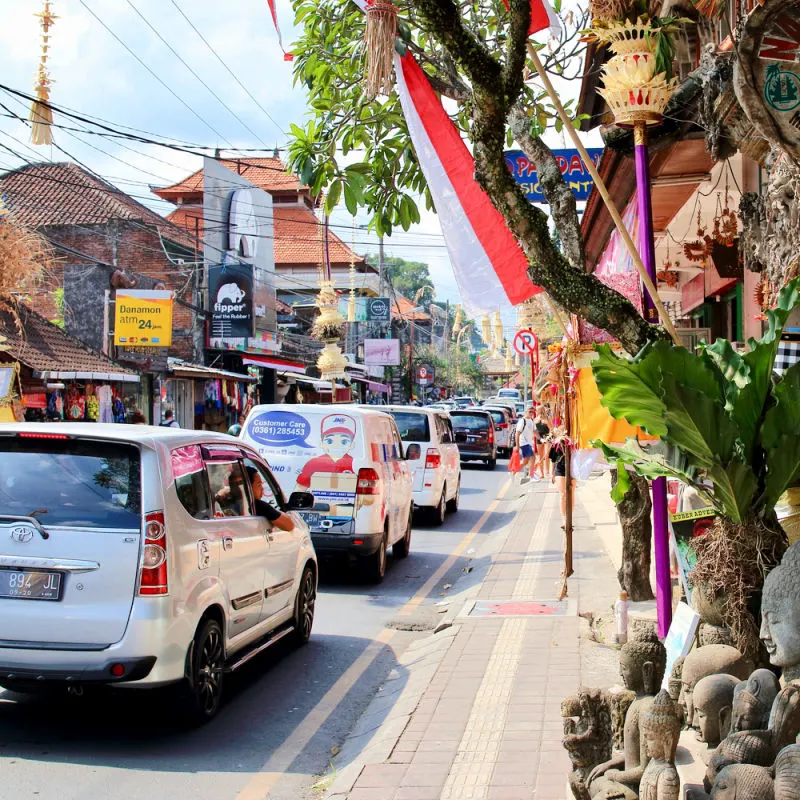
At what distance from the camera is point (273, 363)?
36.7m

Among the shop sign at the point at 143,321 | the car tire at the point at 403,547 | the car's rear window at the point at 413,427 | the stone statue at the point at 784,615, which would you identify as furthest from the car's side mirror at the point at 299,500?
the shop sign at the point at 143,321

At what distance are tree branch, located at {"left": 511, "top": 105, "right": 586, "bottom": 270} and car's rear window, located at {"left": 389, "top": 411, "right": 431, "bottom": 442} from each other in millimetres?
10399

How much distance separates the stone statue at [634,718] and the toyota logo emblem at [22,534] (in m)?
3.37

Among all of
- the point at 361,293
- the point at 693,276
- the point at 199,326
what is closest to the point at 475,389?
the point at 361,293

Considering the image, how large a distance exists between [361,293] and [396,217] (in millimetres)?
55577

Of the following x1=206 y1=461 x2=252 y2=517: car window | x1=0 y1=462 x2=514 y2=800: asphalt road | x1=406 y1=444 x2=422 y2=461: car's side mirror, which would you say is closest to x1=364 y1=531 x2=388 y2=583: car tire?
x1=0 y1=462 x2=514 y2=800: asphalt road

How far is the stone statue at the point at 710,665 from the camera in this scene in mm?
4562

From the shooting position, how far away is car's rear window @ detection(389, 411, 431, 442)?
17.2 meters

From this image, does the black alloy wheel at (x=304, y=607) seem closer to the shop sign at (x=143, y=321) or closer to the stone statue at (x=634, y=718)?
the stone statue at (x=634, y=718)

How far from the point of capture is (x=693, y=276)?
55.6ft

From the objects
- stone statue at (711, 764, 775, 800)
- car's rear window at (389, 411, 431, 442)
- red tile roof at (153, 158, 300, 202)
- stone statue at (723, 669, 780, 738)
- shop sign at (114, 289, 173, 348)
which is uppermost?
red tile roof at (153, 158, 300, 202)

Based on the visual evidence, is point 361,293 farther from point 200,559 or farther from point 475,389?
point 200,559

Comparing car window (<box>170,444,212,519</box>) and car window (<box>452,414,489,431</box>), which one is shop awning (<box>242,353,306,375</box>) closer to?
car window (<box>452,414,489,431</box>)

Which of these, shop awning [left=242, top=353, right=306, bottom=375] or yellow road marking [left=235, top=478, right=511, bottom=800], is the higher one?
shop awning [left=242, top=353, right=306, bottom=375]
